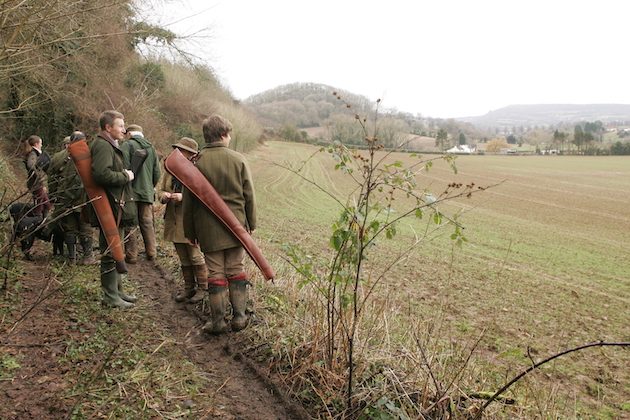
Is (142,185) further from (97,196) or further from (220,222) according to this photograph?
(220,222)

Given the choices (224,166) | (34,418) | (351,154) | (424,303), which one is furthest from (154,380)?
(424,303)

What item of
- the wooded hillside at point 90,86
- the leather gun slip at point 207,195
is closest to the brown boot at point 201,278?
the leather gun slip at point 207,195

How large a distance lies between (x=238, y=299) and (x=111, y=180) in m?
1.82

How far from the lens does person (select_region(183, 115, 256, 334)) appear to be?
3.81 m

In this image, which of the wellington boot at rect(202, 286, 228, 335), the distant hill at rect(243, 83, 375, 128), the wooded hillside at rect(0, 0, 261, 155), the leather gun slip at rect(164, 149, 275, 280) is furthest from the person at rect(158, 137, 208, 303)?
the distant hill at rect(243, 83, 375, 128)

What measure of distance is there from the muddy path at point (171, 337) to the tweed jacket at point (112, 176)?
0.97 metres

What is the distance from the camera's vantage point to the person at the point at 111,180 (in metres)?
4.14

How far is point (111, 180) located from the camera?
4168mm

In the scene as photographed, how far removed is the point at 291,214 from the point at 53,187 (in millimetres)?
10492

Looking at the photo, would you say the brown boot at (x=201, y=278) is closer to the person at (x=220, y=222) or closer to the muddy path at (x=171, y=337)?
the muddy path at (x=171, y=337)

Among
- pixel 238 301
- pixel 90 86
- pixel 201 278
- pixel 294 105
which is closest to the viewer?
pixel 238 301

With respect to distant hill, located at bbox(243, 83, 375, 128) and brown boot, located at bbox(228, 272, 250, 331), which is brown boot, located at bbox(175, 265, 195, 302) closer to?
brown boot, located at bbox(228, 272, 250, 331)

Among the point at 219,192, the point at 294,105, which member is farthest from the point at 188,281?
the point at 294,105

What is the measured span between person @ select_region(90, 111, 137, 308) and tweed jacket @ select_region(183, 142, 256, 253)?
957 mm
